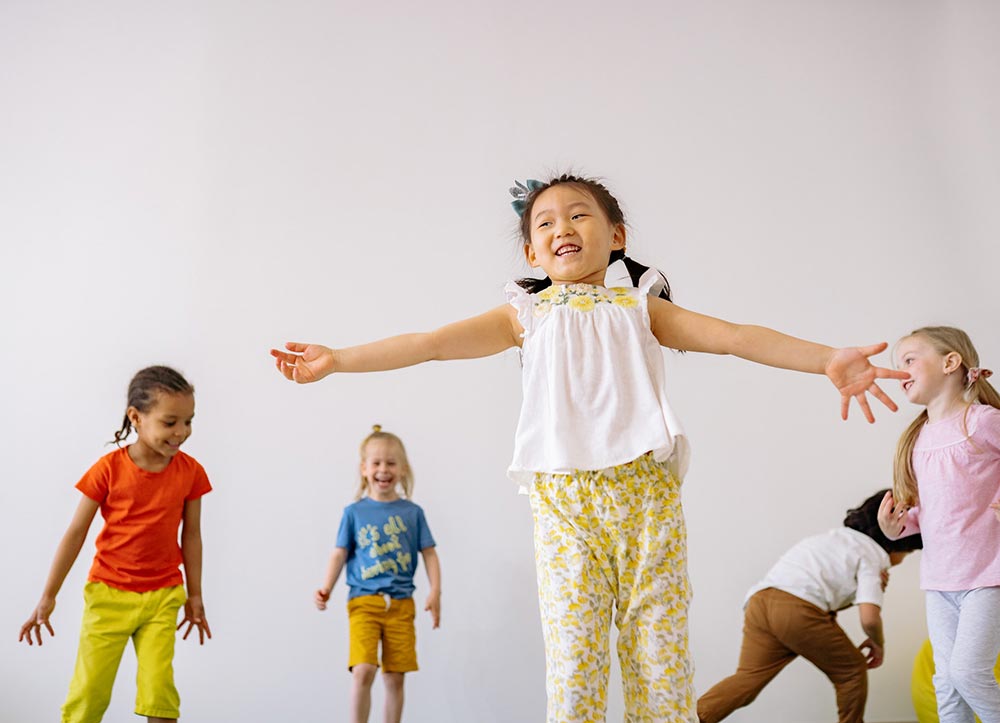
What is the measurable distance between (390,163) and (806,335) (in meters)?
1.87

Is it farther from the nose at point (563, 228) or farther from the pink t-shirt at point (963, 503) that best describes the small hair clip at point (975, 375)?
the nose at point (563, 228)

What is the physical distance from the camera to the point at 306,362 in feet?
6.82

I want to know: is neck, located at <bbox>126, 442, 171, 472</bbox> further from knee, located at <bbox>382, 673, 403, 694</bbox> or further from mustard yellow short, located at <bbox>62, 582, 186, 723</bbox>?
knee, located at <bbox>382, 673, 403, 694</bbox>

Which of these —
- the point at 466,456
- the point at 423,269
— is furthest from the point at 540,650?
the point at 423,269

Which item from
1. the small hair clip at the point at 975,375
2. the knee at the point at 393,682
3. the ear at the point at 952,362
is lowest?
the knee at the point at 393,682

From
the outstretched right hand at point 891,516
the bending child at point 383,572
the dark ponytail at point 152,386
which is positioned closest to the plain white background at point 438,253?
the bending child at point 383,572

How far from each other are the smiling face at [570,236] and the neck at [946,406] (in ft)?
3.89

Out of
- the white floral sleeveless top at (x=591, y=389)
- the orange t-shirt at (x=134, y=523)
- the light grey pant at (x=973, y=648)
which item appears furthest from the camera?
the orange t-shirt at (x=134, y=523)

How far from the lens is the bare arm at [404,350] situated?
81.3 inches

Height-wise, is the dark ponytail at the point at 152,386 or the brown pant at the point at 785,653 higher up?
the dark ponytail at the point at 152,386

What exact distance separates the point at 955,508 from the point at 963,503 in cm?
2

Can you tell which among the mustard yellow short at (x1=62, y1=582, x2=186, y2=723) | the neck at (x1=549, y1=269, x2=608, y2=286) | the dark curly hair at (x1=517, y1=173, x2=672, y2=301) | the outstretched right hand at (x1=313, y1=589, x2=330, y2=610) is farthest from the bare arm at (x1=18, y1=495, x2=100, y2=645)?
the neck at (x1=549, y1=269, x2=608, y2=286)

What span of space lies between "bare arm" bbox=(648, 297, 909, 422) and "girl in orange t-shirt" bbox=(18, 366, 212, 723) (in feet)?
5.13

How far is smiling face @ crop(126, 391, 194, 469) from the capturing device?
292 cm
